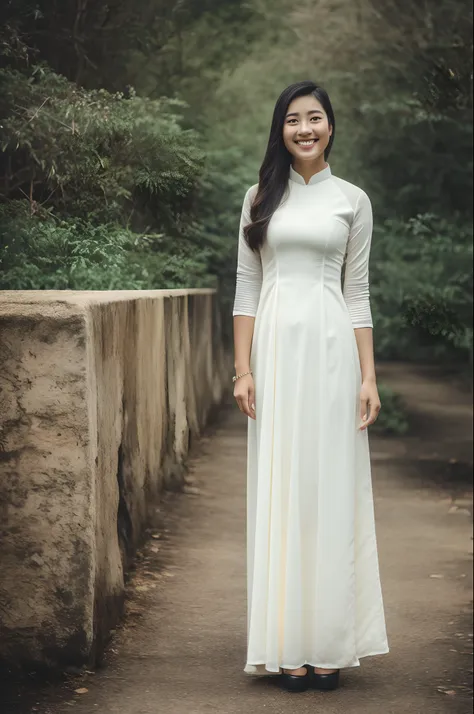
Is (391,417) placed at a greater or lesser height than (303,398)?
lesser

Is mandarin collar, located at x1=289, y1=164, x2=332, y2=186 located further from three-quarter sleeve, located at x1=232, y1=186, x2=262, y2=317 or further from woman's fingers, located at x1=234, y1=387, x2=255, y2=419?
woman's fingers, located at x1=234, y1=387, x2=255, y2=419

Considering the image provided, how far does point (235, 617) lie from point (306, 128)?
7.81ft

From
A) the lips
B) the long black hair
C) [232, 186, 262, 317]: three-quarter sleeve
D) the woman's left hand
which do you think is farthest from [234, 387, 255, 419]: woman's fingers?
the lips

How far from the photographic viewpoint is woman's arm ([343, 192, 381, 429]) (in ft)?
13.6

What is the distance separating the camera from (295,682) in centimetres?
413

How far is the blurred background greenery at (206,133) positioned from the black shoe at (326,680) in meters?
1.98

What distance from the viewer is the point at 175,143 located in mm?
5098

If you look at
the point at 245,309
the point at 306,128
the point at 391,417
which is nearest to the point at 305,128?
the point at 306,128

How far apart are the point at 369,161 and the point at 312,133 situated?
664 centimetres

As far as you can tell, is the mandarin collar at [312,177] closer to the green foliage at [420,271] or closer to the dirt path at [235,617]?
the dirt path at [235,617]

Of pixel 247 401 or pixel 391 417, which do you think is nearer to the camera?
pixel 247 401

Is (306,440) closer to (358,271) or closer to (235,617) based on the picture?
(358,271)

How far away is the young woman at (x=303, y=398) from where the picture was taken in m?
4.04

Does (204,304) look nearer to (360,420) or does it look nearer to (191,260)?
(191,260)
